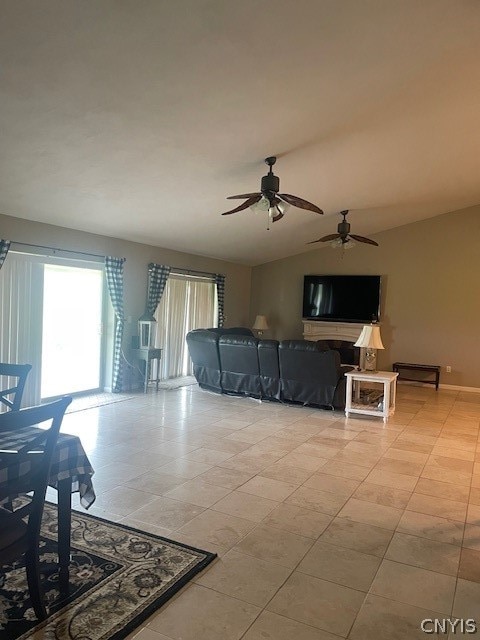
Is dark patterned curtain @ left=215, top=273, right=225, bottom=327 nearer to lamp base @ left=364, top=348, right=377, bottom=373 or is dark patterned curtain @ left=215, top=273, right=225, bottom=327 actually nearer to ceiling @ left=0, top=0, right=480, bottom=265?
ceiling @ left=0, top=0, right=480, bottom=265

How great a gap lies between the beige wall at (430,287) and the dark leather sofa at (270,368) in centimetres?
326

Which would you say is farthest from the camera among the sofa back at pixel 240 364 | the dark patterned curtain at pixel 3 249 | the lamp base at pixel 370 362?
the sofa back at pixel 240 364

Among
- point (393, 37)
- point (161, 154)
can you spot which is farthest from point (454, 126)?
point (161, 154)

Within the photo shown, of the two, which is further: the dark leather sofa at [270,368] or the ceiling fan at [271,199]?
the dark leather sofa at [270,368]

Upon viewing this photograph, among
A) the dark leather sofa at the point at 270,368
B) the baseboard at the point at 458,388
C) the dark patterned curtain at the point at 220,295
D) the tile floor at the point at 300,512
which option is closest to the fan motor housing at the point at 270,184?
the dark leather sofa at the point at 270,368

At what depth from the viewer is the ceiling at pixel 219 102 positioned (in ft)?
8.73

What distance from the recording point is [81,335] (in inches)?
260

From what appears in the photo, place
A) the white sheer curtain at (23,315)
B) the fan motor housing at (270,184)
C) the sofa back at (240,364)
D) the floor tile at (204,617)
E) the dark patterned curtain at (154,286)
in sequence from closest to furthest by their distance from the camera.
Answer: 1. the floor tile at (204,617)
2. the fan motor housing at (270,184)
3. the white sheer curtain at (23,315)
4. the sofa back at (240,364)
5. the dark patterned curtain at (154,286)

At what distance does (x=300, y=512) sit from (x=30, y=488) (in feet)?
6.11

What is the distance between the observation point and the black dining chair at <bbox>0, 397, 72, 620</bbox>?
1.85m

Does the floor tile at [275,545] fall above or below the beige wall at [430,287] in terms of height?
below

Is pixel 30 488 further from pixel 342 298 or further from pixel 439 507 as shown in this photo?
pixel 342 298

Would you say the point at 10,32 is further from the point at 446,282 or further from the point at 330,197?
the point at 446,282

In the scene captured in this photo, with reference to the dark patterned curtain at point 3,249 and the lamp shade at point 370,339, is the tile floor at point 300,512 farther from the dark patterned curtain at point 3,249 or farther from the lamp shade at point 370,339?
the dark patterned curtain at point 3,249
